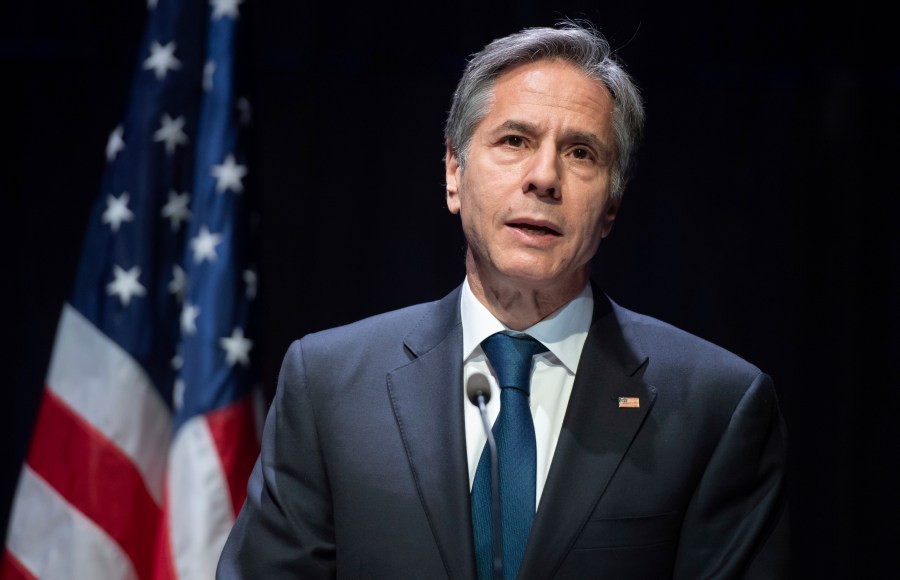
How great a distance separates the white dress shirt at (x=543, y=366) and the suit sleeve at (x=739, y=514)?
244 millimetres

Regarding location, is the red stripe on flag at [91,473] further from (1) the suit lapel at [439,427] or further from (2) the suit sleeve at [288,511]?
(1) the suit lapel at [439,427]

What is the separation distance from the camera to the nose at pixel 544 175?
60.3 inches

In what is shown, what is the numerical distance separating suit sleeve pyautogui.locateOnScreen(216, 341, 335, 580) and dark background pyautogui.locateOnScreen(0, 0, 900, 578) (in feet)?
4.00

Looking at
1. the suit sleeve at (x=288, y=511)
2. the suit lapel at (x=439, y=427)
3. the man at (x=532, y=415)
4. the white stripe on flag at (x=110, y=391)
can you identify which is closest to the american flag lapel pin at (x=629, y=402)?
the man at (x=532, y=415)

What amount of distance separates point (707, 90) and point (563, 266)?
1488 mm

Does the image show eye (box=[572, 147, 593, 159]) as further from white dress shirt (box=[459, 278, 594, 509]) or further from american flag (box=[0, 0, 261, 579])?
american flag (box=[0, 0, 261, 579])

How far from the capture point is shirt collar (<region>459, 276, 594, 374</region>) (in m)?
1.60

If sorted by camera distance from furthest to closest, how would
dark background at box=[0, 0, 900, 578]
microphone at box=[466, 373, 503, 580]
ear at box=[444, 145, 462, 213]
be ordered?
dark background at box=[0, 0, 900, 578] < ear at box=[444, 145, 462, 213] < microphone at box=[466, 373, 503, 580]

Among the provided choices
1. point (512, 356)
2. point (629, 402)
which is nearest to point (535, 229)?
point (512, 356)

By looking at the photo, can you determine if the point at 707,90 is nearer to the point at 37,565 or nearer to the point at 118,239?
the point at 118,239

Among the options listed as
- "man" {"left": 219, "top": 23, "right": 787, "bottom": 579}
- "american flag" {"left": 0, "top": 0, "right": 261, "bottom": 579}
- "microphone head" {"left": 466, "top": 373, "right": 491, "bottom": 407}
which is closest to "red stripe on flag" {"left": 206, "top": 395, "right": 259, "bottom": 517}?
"american flag" {"left": 0, "top": 0, "right": 261, "bottom": 579}

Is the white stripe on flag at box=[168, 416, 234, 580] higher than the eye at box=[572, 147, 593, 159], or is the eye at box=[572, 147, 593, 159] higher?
the eye at box=[572, 147, 593, 159]

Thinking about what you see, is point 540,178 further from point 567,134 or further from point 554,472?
point 554,472

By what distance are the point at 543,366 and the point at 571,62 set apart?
52cm
